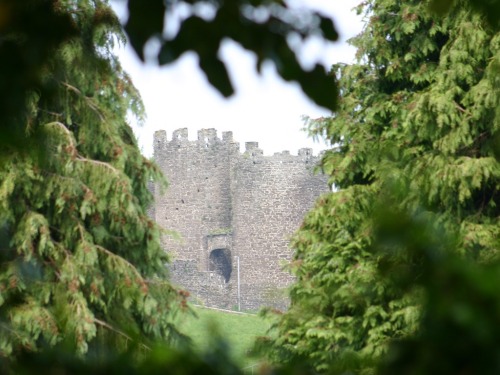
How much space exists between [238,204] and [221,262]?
2.05 meters

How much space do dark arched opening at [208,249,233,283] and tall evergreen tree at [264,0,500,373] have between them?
23.0 m

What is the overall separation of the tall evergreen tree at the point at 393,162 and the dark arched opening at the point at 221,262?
75.6ft

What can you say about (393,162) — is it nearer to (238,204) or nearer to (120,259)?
(120,259)

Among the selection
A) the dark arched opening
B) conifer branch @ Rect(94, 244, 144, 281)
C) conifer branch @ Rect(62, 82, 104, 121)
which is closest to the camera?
conifer branch @ Rect(94, 244, 144, 281)

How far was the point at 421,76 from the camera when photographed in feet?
35.4

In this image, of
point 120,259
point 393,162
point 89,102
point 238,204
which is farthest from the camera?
point 238,204

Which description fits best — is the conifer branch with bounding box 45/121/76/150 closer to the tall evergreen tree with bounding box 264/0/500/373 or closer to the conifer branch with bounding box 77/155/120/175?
the conifer branch with bounding box 77/155/120/175

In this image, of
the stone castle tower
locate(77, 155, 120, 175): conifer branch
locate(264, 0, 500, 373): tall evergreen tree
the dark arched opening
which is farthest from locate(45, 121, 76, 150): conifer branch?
the dark arched opening

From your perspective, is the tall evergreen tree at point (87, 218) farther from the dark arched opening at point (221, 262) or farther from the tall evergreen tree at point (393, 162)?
the dark arched opening at point (221, 262)

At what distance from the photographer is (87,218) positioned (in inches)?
352

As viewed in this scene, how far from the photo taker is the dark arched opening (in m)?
34.3

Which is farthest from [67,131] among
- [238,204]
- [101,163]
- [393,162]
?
[238,204]

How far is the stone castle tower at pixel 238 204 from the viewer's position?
33.8 metres

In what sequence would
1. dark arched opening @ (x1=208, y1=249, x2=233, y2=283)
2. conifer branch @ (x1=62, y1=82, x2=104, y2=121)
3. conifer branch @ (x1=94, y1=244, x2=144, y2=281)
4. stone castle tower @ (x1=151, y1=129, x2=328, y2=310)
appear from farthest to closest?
dark arched opening @ (x1=208, y1=249, x2=233, y2=283), stone castle tower @ (x1=151, y1=129, x2=328, y2=310), conifer branch @ (x1=62, y1=82, x2=104, y2=121), conifer branch @ (x1=94, y1=244, x2=144, y2=281)
